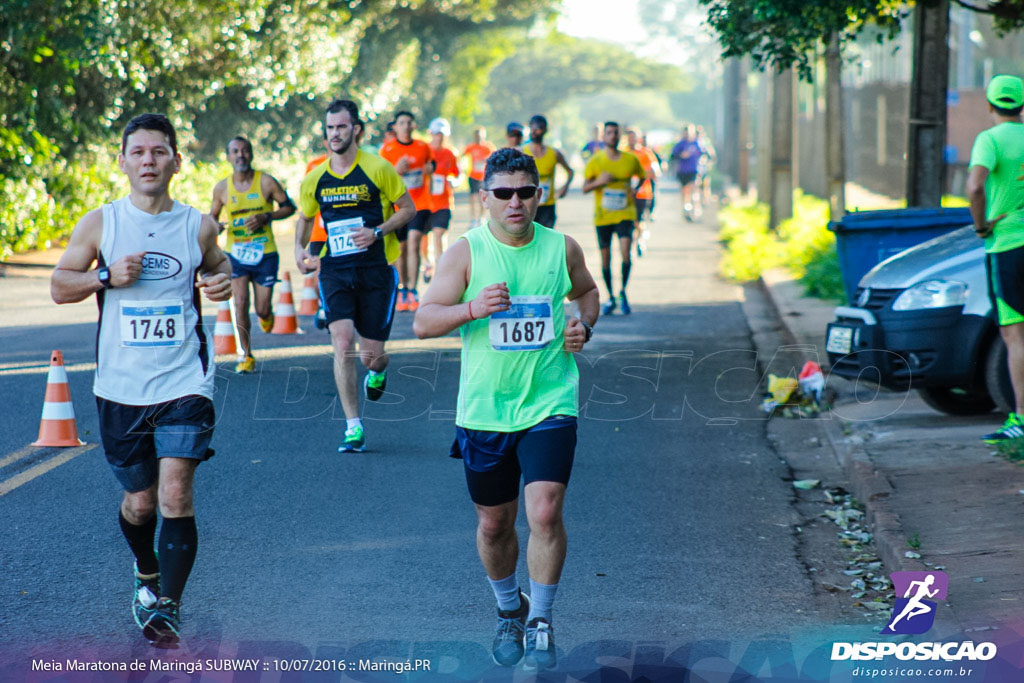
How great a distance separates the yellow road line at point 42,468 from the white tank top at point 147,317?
266cm

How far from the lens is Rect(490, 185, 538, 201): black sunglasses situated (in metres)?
4.62

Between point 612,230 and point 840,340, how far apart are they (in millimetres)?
6276

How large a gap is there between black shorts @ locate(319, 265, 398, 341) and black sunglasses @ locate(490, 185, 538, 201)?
398cm

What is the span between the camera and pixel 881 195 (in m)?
Answer: 34.8

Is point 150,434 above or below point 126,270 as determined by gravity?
below

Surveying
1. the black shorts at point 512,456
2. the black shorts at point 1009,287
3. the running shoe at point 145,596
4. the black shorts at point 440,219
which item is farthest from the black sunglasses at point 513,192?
the black shorts at point 440,219

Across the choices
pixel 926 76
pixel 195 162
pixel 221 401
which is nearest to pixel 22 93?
pixel 195 162

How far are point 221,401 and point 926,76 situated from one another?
259 inches

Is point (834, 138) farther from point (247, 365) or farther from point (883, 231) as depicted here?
point (247, 365)

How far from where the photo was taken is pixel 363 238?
331 inches

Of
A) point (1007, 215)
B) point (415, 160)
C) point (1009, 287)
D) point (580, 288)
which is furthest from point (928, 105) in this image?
point (580, 288)

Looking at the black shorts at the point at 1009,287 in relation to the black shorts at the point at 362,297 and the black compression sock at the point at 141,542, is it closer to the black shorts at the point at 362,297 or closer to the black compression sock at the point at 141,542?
the black shorts at the point at 362,297

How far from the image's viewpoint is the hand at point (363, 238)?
27.6 feet

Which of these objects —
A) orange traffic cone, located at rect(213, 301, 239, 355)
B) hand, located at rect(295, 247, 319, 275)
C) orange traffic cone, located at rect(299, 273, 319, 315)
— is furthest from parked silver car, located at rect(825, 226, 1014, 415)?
orange traffic cone, located at rect(299, 273, 319, 315)
